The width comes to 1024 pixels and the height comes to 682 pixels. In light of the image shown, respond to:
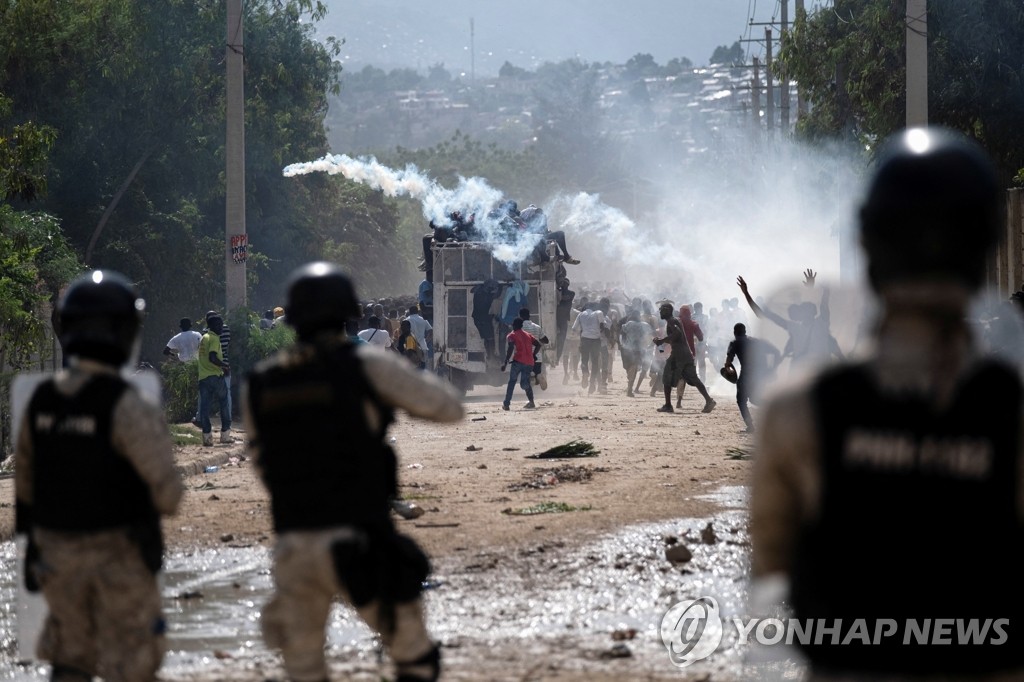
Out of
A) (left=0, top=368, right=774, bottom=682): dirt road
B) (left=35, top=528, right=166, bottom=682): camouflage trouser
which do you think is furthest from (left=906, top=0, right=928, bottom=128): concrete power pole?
(left=35, top=528, right=166, bottom=682): camouflage trouser

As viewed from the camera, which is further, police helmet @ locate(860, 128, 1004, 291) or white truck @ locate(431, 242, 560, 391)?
white truck @ locate(431, 242, 560, 391)

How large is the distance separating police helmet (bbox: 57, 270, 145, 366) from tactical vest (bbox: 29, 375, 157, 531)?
12 cm

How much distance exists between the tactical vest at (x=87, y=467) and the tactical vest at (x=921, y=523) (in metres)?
2.67

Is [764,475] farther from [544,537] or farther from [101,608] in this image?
[544,537]

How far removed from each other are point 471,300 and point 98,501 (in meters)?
23.6

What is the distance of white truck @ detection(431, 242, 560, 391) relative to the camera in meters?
28.2

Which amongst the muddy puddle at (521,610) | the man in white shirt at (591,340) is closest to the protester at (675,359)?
the man in white shirt at (591,340)

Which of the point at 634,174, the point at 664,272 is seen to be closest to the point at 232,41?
the point at 664,272

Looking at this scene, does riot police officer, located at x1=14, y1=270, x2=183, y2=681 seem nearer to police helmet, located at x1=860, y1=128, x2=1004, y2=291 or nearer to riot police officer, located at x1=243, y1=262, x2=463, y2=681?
riot police officer, located at x1=243, y1=262, x2=463, y2=681

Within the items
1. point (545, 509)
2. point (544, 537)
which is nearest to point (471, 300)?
point (545, 509)

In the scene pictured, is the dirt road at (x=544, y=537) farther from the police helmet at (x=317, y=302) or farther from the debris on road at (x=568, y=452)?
the police helmet at (x=317, y=302)

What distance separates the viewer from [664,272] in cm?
9094

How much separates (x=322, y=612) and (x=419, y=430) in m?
16.3

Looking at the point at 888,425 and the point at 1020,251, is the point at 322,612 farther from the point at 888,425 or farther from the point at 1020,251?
the point at 1020,251
